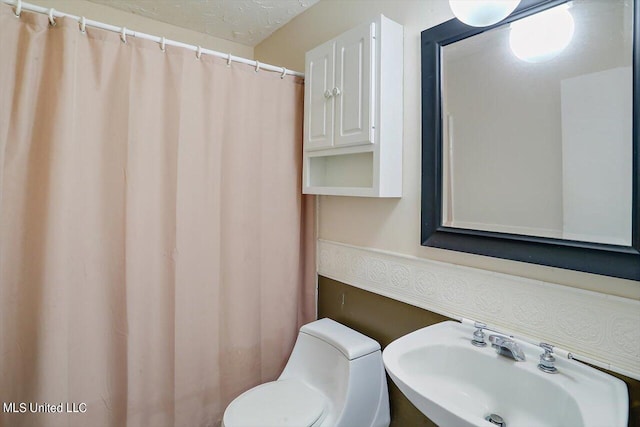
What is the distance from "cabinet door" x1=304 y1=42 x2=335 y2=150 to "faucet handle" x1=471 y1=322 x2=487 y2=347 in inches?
35.5

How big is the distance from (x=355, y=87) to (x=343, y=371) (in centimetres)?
115

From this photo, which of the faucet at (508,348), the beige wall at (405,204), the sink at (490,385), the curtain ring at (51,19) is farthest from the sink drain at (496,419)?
the curtain ring at (51,19)

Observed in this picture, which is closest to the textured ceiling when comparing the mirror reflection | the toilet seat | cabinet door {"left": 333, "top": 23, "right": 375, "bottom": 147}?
cabinet door {"left": 333, "top": 23, "right": 375, "bottom": 147}

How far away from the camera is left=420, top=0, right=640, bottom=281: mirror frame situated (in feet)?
2.74

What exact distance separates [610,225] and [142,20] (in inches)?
93.8

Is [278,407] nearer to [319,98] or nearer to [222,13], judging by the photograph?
[319,98]

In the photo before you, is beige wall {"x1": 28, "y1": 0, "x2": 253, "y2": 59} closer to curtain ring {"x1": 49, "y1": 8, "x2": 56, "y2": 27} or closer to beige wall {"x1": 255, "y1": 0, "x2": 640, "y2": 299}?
beige wall {"x1": 255, "y1": 0, "x2": 640, "y2": 299}

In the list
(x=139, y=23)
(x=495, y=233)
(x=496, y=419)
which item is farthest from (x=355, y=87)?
(x=139, y=23)

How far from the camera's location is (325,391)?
1.42m

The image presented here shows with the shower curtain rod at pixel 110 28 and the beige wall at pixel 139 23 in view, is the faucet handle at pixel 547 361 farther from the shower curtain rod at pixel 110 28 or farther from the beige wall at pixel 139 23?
the beige wall at pixel 139 23

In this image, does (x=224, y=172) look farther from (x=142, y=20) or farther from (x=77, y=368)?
(x=142, y=20)

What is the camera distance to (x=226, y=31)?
212 centimetres

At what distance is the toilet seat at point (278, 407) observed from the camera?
1.21 meters

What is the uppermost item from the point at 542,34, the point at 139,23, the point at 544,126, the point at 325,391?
the point at 139,23
